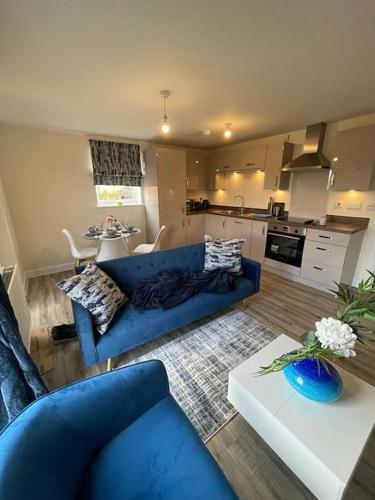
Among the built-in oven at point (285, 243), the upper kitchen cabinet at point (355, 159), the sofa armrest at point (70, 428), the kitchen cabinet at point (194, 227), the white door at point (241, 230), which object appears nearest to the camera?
the sofa armrest at point (70, 428)

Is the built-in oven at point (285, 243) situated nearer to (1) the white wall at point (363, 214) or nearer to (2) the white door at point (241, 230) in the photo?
(2) the white door at point (241, 230)

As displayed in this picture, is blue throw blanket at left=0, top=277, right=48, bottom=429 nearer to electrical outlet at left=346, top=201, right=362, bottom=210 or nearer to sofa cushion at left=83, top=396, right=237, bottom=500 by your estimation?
sofa cushion at left=83, top=396, right=237, bottom=500

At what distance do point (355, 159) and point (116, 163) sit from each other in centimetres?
394

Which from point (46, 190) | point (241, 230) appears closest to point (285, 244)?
point (241, 230)

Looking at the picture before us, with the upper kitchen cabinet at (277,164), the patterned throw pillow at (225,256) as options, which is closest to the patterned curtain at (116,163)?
the upper kitchen cabinet at (277,164)

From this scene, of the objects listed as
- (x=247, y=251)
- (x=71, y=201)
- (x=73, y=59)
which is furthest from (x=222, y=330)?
(x=71, y=201)

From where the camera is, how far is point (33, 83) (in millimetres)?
1973

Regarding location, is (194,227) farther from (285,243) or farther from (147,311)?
(147,311)

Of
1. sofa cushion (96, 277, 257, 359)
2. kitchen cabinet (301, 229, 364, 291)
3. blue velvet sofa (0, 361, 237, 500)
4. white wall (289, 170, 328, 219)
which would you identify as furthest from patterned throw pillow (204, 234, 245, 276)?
white wall (289, 170, 328, 219)

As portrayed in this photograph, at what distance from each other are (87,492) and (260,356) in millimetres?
1066

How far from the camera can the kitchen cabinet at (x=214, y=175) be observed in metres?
4.93

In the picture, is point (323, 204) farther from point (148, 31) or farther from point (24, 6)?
point (24, 6)

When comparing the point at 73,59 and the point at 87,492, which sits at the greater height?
the point at 73,59

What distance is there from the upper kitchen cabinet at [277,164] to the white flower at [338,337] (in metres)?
3.30
